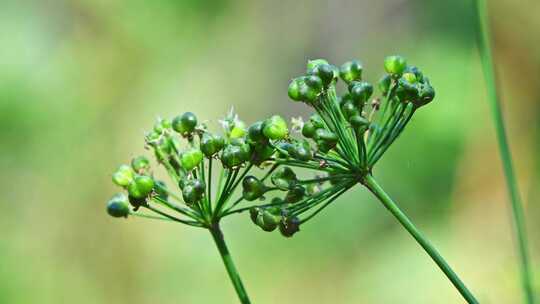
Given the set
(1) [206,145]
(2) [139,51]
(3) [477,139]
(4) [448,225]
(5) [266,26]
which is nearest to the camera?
(1) [206,145]

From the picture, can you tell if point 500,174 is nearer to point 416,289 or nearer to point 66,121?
point 416,289

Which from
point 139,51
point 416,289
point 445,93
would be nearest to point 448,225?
point 416,289

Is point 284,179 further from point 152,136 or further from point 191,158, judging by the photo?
point 152,136

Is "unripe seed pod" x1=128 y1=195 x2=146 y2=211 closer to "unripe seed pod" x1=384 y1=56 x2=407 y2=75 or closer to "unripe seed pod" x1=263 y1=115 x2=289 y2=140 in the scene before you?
"unripe seed pod" x1=263 y1=115 x2=289 y2=140

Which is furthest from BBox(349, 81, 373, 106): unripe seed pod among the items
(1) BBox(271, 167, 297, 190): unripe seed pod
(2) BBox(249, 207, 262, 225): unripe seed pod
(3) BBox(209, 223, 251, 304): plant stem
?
(3) BBox(209, 223, 251, 304): plant stem

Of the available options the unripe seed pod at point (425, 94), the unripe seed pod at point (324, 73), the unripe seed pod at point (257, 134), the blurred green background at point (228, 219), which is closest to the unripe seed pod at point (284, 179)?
the unripe seed pod at point (257, 134)

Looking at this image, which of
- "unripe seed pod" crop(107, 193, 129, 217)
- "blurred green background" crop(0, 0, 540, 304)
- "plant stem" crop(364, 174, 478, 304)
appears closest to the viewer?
"plant stem" crop(364, 174, 478, 304)

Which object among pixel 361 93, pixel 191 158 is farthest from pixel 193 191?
pixel 361 93
